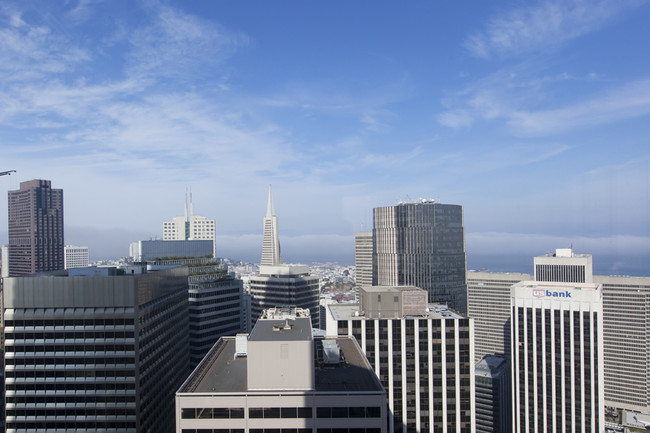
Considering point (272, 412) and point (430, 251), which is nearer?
point (272, 412)

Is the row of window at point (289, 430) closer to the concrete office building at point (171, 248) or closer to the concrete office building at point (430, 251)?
the concrete office building at point (171, 248)

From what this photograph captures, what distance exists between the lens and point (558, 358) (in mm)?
85438

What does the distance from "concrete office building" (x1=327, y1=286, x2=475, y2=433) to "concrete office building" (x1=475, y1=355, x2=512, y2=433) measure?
6263 centimetres

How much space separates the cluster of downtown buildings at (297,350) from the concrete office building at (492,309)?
1974 inches

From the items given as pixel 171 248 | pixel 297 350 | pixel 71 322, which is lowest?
pixel 71 322

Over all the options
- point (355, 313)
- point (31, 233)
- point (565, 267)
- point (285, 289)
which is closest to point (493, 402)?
point (565, 267)

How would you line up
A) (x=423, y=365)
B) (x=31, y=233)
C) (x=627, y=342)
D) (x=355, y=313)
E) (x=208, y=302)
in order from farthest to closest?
(x=31, y=233), (x=627, y=342), (x=208, y=302), (x=355, y=313), (x=423, y=365)

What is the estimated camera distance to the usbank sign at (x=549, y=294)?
8512cm

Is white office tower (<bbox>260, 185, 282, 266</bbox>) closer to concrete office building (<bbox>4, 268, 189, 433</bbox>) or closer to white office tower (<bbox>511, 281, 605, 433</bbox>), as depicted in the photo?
white office tower (<bbox>511, 281, 605, 433</bbox>)

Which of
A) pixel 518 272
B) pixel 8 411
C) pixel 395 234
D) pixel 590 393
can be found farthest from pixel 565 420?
pixel 518 272

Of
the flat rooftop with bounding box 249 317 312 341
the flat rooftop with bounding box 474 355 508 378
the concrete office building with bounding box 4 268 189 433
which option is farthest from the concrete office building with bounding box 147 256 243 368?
the flat rooftop with bounding box 474 355 508 378

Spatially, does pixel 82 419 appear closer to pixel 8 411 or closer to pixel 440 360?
pixel 8 411

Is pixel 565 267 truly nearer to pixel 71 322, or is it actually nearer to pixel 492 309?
pixel 492 309

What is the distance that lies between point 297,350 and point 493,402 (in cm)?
9362
